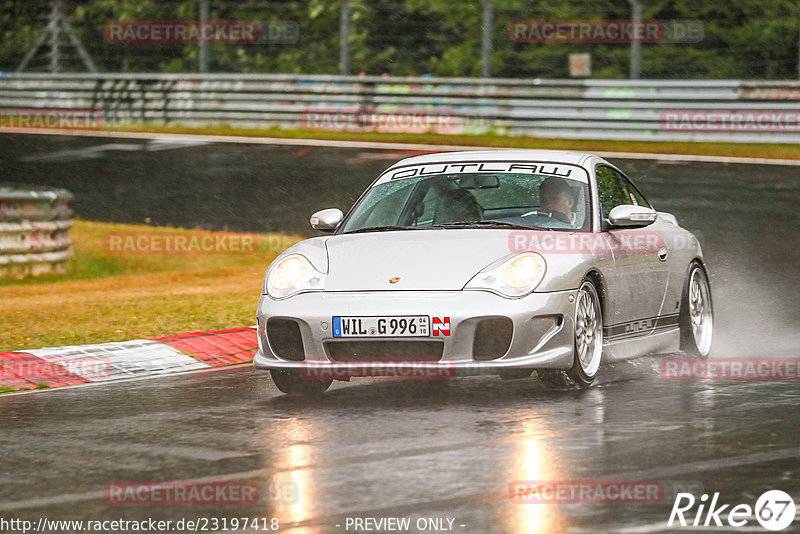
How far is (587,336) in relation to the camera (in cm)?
Answer: 833

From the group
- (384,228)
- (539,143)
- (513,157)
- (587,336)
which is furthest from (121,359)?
(539,143)

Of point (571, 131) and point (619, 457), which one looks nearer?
point (619, 457)

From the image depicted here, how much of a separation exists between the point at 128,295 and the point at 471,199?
5.29 m

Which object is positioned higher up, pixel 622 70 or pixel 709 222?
pixel 622 70

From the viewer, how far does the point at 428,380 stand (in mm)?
8836

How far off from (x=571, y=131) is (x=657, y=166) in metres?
3.49

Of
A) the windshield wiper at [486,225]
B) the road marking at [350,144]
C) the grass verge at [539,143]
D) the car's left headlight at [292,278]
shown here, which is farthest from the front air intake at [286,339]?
the grass verge at [539,143]

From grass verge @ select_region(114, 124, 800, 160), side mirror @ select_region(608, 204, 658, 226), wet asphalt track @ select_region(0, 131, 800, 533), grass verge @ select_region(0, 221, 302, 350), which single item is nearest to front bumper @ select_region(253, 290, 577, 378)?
wet asphalt track @ select_region(0, 131, 800, 533)

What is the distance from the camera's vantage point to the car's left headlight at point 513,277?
25.8 ft

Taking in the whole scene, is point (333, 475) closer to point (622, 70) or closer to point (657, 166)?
point (657, 166)

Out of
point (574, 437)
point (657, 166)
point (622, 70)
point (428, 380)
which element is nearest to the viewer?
point (574, 437)

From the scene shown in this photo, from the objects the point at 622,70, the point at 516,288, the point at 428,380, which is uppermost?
the point at 622,70

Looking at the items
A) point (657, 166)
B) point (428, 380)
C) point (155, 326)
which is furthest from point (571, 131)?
point (428, 380)

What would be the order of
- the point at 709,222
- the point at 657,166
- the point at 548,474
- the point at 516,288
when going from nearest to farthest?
the point at 548,474
the point at 516,288
the point at 709,222
the point at 657,166
